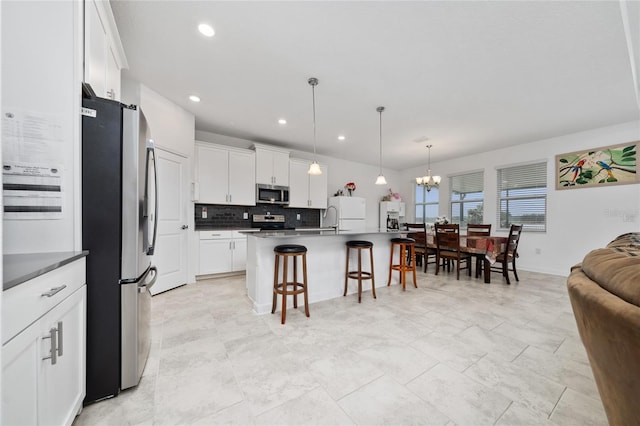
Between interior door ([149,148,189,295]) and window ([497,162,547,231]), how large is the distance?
6.42 metres

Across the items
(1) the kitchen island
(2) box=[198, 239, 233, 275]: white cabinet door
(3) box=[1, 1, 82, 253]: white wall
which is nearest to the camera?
(3) box=[1, 1, 82, 253]: white wall

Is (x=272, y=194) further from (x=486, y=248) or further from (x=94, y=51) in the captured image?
(x=486, y=248)

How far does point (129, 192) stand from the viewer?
1422 mm

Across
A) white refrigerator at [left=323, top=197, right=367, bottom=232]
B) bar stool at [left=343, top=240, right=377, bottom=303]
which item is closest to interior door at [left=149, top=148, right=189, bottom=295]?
bar stool at [left=343, top=240, right=377, bottom=303]

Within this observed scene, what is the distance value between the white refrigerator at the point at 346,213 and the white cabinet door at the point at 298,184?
2.42 feet

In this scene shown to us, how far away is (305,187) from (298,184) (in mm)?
196

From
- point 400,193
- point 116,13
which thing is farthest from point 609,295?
Answer: point 400,193

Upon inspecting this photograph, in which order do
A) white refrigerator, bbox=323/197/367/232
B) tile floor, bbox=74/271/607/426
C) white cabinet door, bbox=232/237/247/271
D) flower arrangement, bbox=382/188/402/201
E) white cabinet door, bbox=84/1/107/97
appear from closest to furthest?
1. tile floor, bbox=74/271/607/426
2. white cabinet door, bbox=84/1/107/97
3. white cabinet door, bbox=232/237/247/271
4. white refrigerator, bbox=323/197/367/232
5. flower arrangement, bbox=382/188/402/201

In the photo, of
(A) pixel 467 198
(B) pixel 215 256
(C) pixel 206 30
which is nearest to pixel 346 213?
(B) pixel 215 256

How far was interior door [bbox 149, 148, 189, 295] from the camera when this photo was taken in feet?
10.8

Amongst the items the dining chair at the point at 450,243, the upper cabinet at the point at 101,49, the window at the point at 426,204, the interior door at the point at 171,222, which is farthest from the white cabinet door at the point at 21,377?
the window at the point at 426,204

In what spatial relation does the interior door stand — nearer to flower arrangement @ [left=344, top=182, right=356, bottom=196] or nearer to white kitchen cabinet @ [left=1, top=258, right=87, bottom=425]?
white kitchen cabinet @ [left=1, top=258, right=87, bottom=425]

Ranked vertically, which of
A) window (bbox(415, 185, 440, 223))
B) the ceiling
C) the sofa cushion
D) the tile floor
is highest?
the ceiling

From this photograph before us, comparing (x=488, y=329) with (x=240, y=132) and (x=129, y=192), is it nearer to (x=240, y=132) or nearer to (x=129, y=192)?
(x=129, y=192)
